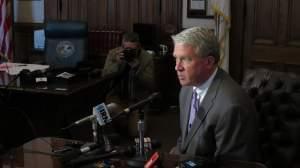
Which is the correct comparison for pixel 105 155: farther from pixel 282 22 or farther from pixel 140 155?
pixel 282 22

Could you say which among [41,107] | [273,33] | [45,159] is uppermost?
[273,33]

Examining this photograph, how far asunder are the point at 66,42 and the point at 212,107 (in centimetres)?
345

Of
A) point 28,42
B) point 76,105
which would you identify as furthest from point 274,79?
point 28,42

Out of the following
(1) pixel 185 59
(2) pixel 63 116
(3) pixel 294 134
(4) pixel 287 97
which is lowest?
(2) pixel 63 116

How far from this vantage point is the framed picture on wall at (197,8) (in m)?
5.26

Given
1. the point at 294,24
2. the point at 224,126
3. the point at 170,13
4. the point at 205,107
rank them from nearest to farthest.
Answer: the point at 224,126 → the point at 205,107 → the point at 294,24 → the point at 170,13

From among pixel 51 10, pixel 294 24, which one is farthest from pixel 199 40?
pixel 51 10

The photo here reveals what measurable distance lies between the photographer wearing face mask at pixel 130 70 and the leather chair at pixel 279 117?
2.20 meters

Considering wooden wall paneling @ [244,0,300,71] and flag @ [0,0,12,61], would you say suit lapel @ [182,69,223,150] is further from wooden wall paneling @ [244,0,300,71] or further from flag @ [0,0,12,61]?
flag @ [0,0,12,61]

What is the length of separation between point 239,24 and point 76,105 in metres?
2.15

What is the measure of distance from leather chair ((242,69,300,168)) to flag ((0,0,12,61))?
4.40m

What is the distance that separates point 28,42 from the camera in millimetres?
6367

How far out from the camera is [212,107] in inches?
80.0

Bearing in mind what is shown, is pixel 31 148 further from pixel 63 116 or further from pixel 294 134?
pixel 63 116
